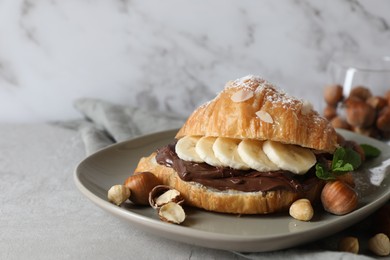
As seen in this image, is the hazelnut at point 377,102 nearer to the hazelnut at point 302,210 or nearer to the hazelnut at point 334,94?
the hazelnut at point 334,94

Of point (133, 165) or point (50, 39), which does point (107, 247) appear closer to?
point (133, 165)

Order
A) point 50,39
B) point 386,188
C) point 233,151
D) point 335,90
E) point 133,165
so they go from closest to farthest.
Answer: point 233,151 → point 386,188 → point 133,165 → point 335,90 → point 50,39

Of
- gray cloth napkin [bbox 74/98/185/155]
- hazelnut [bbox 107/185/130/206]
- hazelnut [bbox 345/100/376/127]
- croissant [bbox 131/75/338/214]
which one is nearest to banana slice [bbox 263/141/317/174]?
croissant [bbox 131/75/338/214]

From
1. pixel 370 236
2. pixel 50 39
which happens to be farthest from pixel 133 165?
pixel 50 39

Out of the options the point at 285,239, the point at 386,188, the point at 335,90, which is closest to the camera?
the point at 285,239

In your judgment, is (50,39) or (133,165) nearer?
(133,165)
